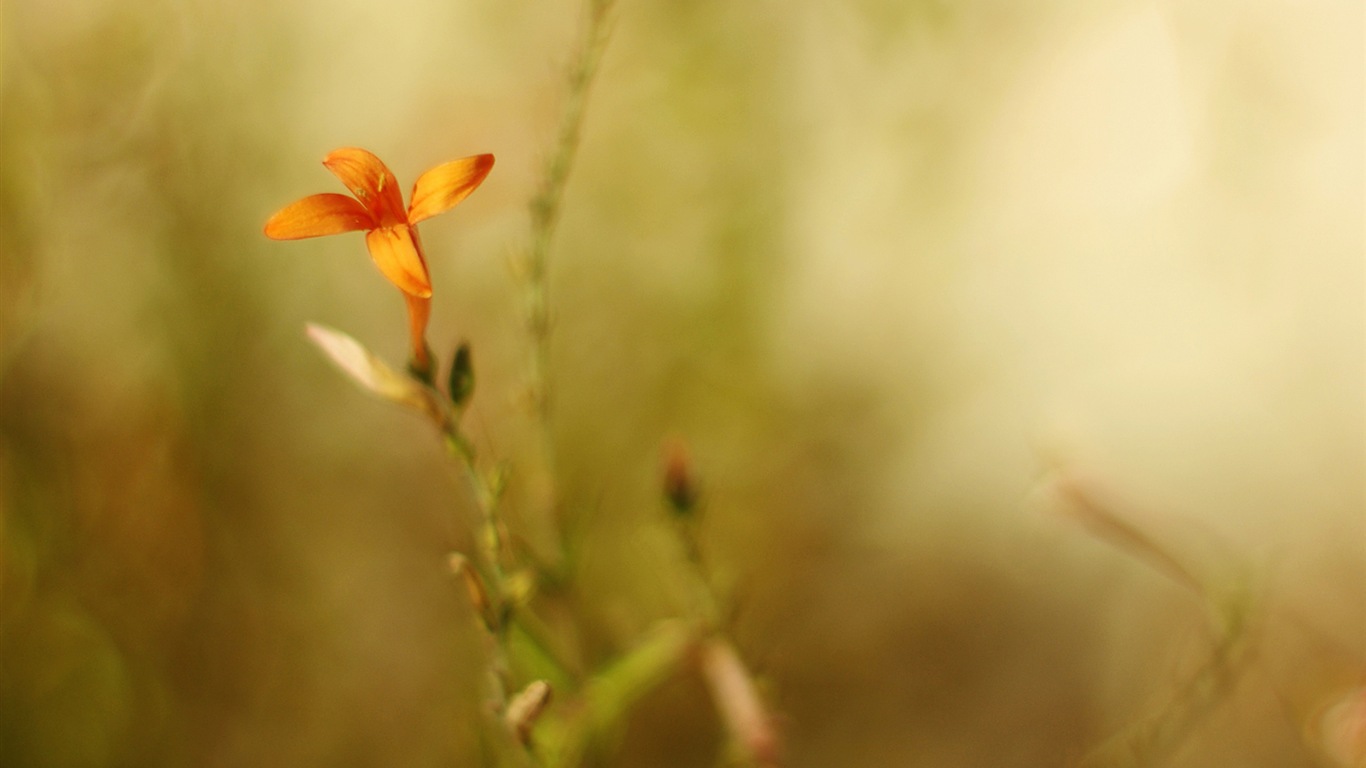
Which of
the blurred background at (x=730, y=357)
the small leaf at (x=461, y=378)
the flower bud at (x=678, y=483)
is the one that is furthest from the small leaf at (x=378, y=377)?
the blurred background at (x=730, y=357)

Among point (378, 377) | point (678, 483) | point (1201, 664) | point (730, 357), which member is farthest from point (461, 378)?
point (1201, 664)

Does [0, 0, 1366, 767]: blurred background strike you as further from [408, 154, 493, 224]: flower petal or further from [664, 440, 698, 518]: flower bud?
[408, 154, 493, 224]: flower petal

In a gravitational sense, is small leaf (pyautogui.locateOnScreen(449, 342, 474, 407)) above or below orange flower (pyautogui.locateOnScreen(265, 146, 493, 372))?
below

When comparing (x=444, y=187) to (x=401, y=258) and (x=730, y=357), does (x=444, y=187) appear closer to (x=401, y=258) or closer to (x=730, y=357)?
(x=401, y=258)

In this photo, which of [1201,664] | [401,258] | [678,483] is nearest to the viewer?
[401,258]

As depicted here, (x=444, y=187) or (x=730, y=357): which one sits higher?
(x=444, y=187)

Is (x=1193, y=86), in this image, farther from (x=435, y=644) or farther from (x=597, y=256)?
(x=435, y=644)

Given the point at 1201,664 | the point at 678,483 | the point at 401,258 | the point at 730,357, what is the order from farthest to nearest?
the point at 730,357 < the point at 1201,664 < the point at 678,483 < the point at 401,258

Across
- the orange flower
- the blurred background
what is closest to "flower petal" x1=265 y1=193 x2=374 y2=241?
the orange flower
